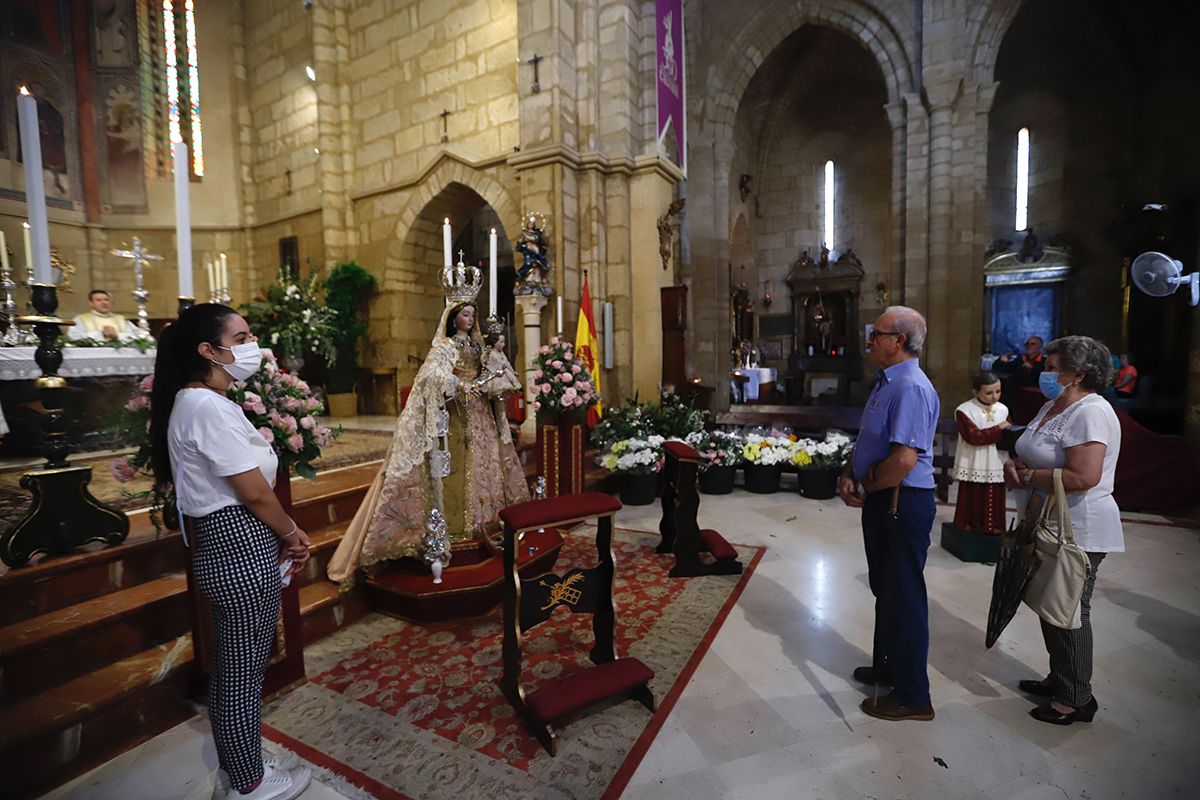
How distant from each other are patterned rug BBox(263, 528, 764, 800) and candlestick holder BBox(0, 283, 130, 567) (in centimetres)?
138

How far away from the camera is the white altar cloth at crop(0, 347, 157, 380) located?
4488 millimetres

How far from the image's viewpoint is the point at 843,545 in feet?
16.8

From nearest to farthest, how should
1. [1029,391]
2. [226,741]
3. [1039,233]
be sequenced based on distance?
[226,741] < [1029,391] < [1039,233]

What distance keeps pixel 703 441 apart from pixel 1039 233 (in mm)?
13264

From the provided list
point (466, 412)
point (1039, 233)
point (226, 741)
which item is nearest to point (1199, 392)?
point (466, 412)

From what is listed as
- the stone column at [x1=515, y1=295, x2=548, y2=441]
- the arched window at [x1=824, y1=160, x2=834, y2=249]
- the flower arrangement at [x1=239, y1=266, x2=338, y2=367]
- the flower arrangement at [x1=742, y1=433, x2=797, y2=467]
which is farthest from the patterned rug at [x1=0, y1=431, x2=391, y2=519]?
the arched window at [x1=824, y1=160, x2=834, y2=249]

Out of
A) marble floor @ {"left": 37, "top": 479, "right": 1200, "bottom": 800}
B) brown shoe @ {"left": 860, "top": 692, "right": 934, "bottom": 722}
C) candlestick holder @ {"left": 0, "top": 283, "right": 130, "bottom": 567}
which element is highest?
candlestick holder @ {"left": 0, "top": 283, "right": 130, "bottom": 567}

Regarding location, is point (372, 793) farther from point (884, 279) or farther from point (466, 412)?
point (884, 279)

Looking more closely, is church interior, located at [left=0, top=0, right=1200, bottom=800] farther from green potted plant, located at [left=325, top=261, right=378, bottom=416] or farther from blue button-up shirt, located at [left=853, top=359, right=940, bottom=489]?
green potted plant, located at [left=325, top=261, right=378, bottom=416]

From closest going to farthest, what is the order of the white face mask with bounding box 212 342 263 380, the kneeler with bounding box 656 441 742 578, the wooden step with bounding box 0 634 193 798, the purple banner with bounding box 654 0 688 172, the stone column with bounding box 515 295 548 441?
the white face mask with bounding box 212 342 263 380 → the wooden step with bounding box 0 634 193 798 → the kneeler with bounding box 656 441 742 578 → the stone column with bounding box 515 295 548 441 → the purple banner with bounding box 654 0 688 172

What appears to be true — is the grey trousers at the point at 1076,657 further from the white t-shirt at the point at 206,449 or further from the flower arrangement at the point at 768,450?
the flower arrangement at the point at 768,450

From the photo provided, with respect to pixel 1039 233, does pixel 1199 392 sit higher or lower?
lower

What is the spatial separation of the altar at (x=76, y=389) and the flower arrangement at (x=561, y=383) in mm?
3284

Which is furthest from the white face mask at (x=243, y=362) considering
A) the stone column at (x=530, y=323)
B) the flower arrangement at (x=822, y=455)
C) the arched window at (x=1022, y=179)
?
the arched window at (x=1022, y=179)
